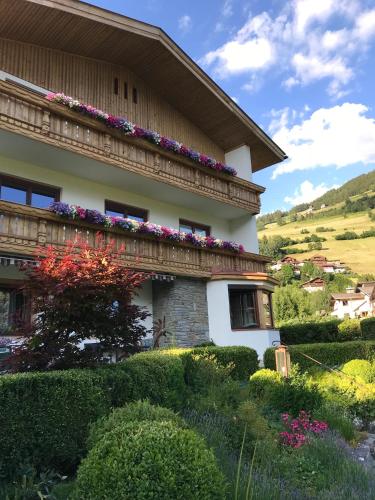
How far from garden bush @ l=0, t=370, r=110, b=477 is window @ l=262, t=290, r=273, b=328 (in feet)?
42.8

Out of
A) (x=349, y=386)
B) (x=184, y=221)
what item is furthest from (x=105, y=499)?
(x=184, y=221)

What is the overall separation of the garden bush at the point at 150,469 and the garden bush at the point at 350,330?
19.9 m

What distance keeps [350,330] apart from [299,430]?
16430 mm

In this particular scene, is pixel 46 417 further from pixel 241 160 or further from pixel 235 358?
pixel 241 160

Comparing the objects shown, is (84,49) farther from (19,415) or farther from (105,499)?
(105,499)

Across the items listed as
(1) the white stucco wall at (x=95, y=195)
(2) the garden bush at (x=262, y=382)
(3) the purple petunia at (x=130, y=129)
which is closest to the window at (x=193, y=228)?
(1) the white stucco wall at (x=95, y=195)

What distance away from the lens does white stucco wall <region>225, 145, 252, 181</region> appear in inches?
845

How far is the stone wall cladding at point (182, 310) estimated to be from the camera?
604 inches

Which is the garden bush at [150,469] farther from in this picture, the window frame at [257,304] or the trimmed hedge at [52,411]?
the window frame at [257,304]

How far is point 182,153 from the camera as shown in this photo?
56.4 ft

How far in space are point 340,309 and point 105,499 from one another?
81.1 meters

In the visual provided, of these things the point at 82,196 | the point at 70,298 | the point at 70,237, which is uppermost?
the point at 82,196

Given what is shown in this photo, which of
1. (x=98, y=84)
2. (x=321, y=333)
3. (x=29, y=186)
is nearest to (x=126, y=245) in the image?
(x=29, y=186)

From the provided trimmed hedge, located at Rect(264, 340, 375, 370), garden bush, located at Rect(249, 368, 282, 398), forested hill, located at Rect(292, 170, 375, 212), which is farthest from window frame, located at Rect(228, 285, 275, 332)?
forested hill, located at Rect(292, 170, 375, 212)
